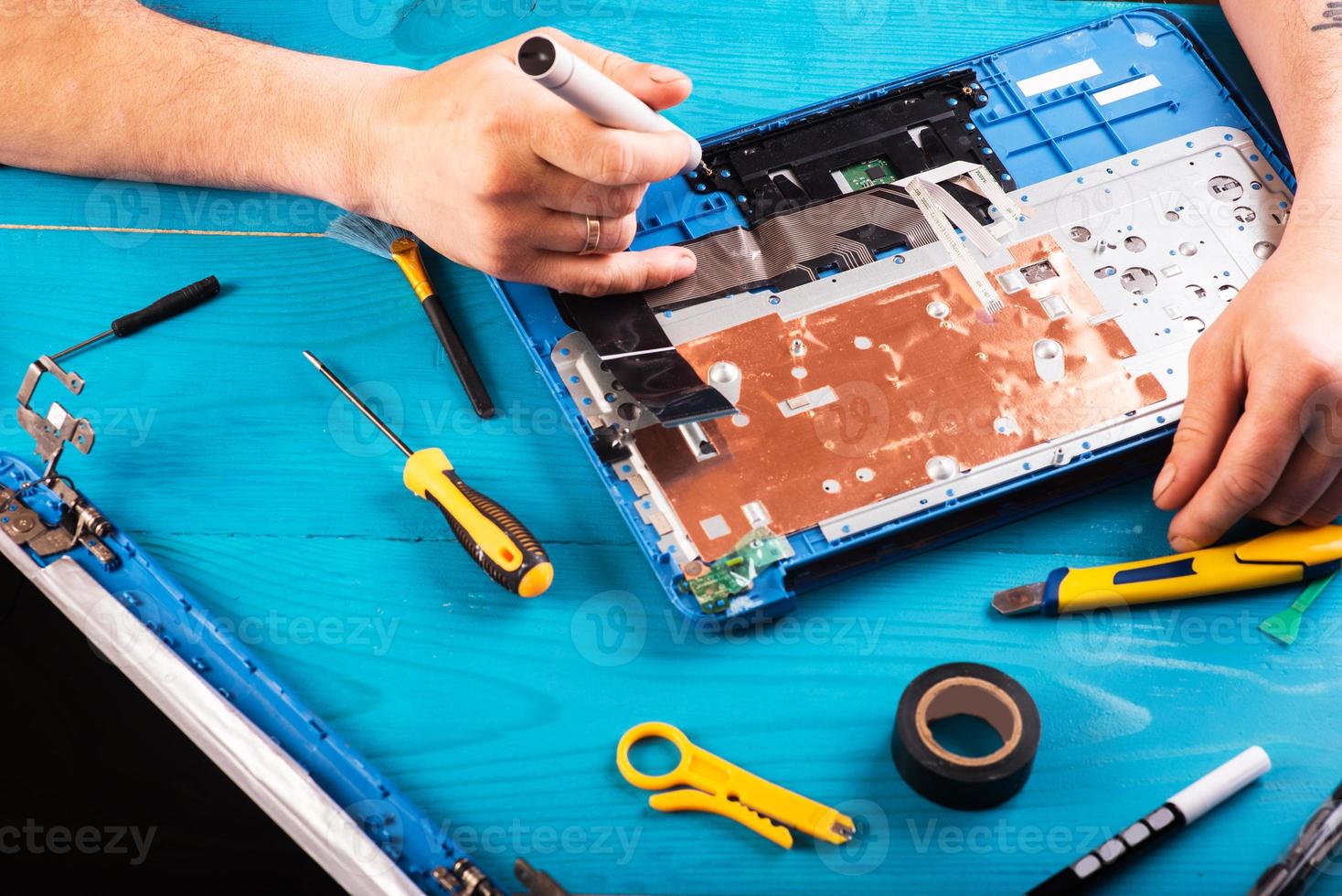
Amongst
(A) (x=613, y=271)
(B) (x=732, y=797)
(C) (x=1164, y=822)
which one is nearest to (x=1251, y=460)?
(C) (x=1164, y=822)

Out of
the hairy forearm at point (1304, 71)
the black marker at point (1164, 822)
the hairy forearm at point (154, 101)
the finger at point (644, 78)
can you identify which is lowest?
the black marker at point (1164, 822)

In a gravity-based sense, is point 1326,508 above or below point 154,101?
below

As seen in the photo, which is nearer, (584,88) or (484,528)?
(584,88)

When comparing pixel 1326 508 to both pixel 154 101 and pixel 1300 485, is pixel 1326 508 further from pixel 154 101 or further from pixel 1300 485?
pixel 154 101

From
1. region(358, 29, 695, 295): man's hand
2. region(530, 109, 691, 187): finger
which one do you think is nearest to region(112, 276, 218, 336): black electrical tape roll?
region(358, 29, 695, 295): man's hand

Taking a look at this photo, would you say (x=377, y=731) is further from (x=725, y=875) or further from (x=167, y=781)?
(x=725, y=875)

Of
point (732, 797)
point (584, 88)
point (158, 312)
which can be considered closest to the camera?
point (584, 88)

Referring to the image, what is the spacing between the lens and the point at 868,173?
2.06 metres

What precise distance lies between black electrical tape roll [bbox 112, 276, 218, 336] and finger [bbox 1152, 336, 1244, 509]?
5.17 feet

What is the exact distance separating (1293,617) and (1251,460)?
0.25 meters

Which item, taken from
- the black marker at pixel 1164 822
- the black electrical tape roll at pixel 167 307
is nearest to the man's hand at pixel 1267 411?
the black marker at pixel 1164 822

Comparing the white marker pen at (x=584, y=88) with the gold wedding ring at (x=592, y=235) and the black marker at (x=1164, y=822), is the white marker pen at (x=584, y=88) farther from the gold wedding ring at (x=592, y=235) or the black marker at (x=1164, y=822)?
the black marker at (x=1164, y=822)

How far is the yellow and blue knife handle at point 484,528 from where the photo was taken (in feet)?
5.37

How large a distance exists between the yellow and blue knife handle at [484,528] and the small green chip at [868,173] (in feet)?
2.82
